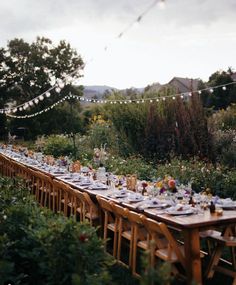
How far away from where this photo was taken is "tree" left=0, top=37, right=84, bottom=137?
2914 cm

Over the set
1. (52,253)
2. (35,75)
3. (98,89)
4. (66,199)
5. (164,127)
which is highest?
(98,89)

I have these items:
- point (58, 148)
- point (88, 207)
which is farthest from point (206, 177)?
point (58, 148)

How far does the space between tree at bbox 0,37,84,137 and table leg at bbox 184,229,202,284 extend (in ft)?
82.3

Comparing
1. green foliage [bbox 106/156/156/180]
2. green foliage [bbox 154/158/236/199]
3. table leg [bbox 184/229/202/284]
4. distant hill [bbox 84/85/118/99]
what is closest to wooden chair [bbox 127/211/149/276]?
table leg [bbox 184/229/202/284]

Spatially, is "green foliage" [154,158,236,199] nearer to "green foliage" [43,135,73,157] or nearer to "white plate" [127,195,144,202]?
"white plate" [127,195,144,202]

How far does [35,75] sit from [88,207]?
2457cm

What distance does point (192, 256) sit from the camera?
398cm

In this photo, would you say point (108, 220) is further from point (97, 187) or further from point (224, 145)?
point (224, 145)

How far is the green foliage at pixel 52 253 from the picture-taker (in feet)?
9.48

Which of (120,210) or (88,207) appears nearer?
(120,210)

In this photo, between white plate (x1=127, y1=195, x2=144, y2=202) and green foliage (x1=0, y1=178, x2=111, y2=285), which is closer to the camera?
green foliage (x1=0, y1=178, x2=111, y2=285)

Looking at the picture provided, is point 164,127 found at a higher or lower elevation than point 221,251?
higher

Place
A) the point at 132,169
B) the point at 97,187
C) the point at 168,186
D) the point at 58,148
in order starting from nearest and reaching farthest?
1. the point at 168,186
2. the point at 97,187
3. the point at 132,169
4. the point at 58,148

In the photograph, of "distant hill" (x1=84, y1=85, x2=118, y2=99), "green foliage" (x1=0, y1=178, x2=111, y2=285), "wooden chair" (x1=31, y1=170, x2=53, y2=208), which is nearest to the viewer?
"green foliage" (x1=0, y1=178, x2=111, y2=285)
